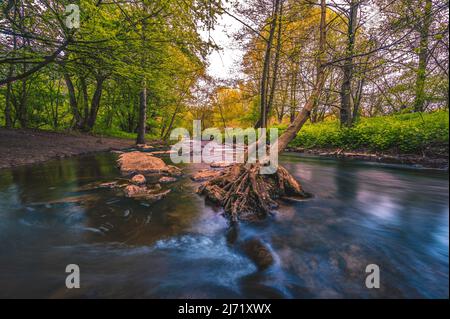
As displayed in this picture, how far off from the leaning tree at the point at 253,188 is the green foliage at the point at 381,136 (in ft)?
13.4

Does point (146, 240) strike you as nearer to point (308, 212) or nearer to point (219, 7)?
point (308, 212)

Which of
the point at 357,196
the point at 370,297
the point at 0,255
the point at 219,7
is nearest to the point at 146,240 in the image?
the point at 0,255


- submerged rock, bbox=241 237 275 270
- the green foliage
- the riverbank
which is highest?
the green foliage

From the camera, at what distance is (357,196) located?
18.9 ft

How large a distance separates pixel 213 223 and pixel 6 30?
769 cm

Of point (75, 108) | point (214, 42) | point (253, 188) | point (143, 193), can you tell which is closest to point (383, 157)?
point (253, 188)

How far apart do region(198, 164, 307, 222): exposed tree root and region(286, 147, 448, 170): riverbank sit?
430 cm

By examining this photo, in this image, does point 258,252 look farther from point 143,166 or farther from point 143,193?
point 143,166

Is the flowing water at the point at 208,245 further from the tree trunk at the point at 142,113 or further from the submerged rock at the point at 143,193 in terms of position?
the tree trunk at the point at 142,113

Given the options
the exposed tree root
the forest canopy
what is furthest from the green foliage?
the exposed tree root

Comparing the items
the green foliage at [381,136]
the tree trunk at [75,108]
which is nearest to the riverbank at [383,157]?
the green foliage at [381,136]

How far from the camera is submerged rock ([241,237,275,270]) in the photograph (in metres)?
2.84

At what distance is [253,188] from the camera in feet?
14.8

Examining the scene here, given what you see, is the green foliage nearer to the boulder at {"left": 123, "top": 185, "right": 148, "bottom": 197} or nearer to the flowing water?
the flowing water
